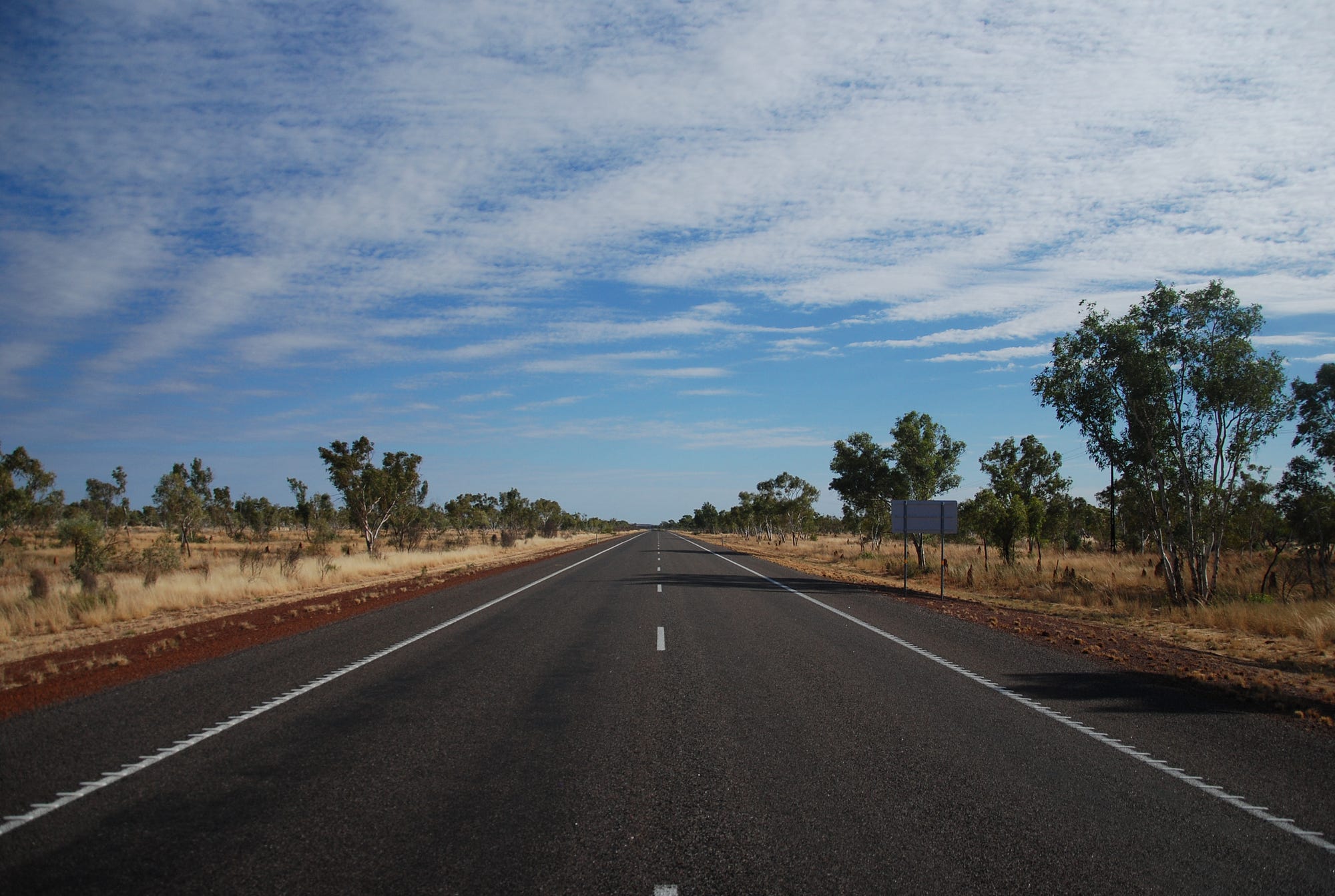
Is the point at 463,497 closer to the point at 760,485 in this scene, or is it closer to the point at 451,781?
the point at 760,485

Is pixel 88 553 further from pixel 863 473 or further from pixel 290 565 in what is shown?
pixel 863 473

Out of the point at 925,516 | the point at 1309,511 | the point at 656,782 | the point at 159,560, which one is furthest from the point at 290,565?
the point at 1309,511

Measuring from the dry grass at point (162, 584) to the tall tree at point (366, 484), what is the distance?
3069mm

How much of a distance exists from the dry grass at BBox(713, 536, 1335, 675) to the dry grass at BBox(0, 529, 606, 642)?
19828 mm

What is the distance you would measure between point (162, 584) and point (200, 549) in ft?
128

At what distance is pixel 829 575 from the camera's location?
30484 mm

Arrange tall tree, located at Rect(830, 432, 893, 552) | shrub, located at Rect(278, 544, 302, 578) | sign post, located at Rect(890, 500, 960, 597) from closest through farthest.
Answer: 1. sign post, located at Rect(890, 500, 960, 597)
2. shrub, located at Rect(278, 544, 302, 578)
3. tall tree, located at Rect(830, 432, 893, 552)

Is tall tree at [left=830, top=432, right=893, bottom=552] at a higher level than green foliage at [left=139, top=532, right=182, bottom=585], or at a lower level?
higher

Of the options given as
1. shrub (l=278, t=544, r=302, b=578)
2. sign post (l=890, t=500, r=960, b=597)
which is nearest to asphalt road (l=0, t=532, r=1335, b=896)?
sign post (l=890, t=500, r=960, b=597)

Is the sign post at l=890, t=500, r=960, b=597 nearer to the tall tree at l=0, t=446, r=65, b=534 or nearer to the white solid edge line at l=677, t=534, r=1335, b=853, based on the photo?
the white solid edge line at l=677, t=534, r=1335, b=853

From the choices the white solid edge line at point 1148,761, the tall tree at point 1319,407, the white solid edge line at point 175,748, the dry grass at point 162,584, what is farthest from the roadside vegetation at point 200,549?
the tall tree at point 1319,407

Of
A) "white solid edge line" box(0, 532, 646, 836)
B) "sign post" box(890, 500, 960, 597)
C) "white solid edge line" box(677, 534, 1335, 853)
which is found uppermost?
"sign post" box(890, 500, 960, 597)

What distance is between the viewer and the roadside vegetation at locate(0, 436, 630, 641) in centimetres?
1722

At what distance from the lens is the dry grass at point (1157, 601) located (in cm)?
1291
